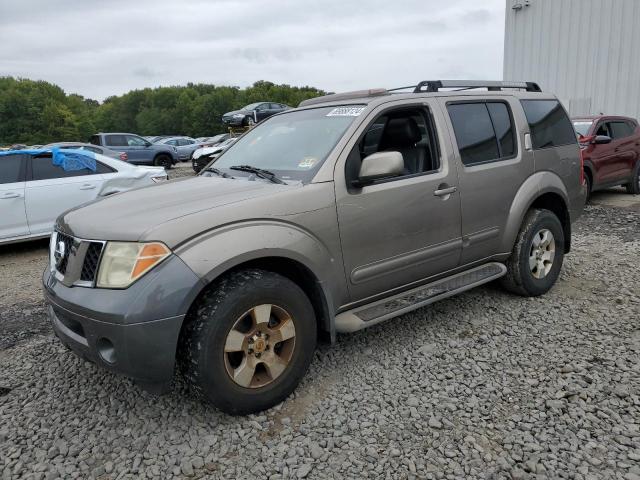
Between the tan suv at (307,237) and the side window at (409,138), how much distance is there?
0.01m

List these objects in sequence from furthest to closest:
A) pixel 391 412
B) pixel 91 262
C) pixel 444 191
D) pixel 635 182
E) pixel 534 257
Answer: pixel 635 182, pixel 534 257, pixel 444 191, pixel 391 412, pixel 91 262

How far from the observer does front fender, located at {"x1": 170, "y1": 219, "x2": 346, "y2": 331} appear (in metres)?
2.58

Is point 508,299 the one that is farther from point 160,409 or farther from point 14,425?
point 14,425

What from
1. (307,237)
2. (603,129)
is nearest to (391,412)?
(307,237)

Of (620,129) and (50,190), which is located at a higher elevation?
(50,190)

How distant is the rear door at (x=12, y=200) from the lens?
22.4ft

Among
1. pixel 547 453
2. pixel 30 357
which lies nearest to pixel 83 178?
Answer: pixel 30 357

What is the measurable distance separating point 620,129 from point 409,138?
27.3 feet

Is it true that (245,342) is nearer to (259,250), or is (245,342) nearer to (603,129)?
(259,250)

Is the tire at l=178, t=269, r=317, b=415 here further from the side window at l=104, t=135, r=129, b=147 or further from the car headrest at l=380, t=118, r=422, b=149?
the side window at l=104, t=135, r=129, b=147

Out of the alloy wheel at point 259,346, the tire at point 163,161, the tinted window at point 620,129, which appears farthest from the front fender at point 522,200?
the tire at point 163,161

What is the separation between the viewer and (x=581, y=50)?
16047 mm

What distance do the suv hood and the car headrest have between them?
105cm

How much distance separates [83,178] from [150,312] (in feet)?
19.2
